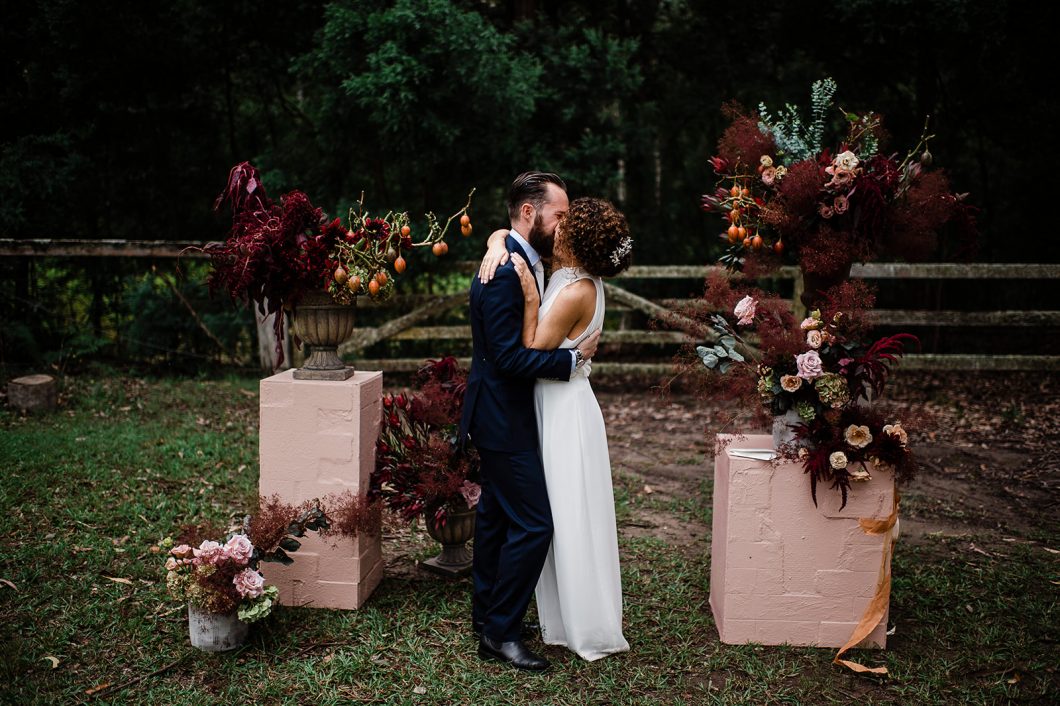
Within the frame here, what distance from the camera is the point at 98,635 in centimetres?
397

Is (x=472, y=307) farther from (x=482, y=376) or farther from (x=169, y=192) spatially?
A: (x=169, y=192)

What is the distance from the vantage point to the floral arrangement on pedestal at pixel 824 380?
3.73 metres

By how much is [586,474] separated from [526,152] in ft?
21.4

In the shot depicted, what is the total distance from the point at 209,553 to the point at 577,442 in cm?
174

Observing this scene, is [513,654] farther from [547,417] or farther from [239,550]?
[239,550]

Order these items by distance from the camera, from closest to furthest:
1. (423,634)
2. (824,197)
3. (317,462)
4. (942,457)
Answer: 1. (824,197)
2. (423,634)
3. (317,462)
4. (942,457)

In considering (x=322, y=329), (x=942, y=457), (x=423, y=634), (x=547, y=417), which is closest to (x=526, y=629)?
(x=423, y=634)

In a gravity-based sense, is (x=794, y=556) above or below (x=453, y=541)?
above

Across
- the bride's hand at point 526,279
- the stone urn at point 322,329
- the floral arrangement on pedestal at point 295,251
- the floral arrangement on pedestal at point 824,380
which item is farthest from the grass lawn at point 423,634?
the bride's hand at point 526,279

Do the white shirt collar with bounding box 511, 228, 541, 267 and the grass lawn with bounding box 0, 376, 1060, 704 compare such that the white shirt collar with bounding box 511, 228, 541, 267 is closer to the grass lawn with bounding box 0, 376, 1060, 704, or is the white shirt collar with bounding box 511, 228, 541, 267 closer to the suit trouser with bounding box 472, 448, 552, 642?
the suit trouser with bounding box 472, 448, 552, 642

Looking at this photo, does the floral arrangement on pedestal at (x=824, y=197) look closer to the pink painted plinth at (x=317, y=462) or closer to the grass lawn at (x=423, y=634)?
the grass lawn at (x=423, y=634)

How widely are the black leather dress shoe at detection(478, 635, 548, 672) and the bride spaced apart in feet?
0.67

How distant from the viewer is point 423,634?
411 cm

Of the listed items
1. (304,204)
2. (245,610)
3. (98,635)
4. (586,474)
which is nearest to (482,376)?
(586,474)
